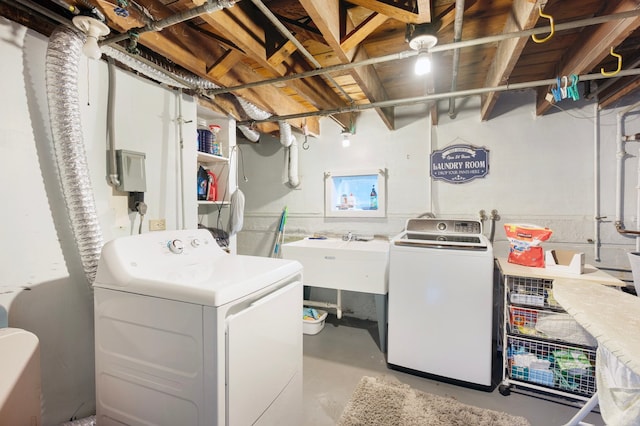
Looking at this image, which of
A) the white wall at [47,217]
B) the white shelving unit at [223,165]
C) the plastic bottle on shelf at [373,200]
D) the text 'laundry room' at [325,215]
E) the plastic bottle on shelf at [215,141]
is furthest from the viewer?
the plastic bottle on shelf at [373,200]

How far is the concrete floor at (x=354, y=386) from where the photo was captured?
1879mm

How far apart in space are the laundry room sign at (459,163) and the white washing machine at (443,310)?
2.78 ft

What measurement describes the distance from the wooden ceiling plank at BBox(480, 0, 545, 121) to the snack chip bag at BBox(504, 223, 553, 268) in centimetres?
109

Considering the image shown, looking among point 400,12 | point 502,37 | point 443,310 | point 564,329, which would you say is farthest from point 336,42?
point 564,329

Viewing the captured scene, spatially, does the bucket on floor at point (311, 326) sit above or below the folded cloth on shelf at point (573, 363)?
below

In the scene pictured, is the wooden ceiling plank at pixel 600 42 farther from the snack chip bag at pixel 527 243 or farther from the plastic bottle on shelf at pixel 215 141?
the plastic bottle on shelf at pixel 215 141

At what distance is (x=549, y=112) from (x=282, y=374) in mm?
3160

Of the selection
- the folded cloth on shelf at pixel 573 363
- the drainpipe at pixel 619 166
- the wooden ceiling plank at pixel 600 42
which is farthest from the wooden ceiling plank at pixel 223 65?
the drainpipe at pixel 619 166

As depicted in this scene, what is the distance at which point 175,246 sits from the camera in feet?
5.18

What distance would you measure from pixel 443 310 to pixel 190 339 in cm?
180

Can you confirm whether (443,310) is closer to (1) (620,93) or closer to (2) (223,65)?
(1) (620,93)

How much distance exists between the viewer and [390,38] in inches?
74.2

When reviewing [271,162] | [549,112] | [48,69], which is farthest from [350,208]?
[48,69]

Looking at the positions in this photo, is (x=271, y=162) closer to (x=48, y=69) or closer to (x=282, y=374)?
(x=48, y=69)
